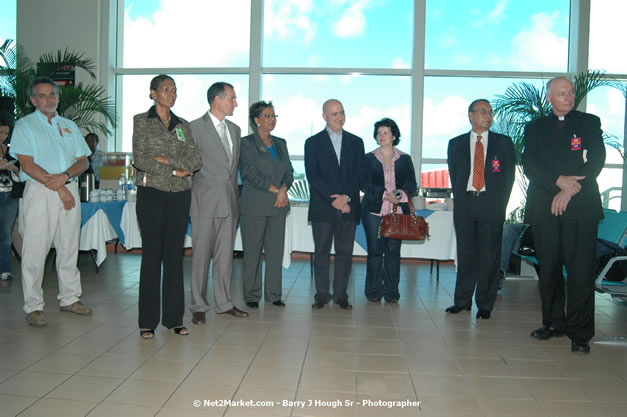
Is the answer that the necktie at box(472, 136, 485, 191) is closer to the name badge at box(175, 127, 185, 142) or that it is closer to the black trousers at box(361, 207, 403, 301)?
the black trousers at box(361, 207, 403, 301)

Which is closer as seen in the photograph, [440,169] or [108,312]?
[108,312]

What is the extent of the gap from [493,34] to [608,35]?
1.82 metres

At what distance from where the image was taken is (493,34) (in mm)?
8031

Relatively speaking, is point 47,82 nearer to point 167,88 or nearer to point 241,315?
point 167,88

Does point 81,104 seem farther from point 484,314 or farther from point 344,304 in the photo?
point 484,314

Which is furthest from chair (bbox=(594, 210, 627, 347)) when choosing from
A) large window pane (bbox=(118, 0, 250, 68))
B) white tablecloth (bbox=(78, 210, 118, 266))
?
large window pane (bbox=(118, 0, 250, 68))

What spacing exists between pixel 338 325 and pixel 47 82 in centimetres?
261

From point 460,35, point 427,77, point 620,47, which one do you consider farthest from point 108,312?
point 620,47

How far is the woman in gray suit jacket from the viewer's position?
3828mm

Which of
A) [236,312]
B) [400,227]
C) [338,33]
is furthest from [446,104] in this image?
[236,312]

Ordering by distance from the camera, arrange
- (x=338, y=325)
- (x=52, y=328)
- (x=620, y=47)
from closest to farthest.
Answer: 1. (x=52, y=328)
2. (x=338, y=325)
3. (x=620, y=47)

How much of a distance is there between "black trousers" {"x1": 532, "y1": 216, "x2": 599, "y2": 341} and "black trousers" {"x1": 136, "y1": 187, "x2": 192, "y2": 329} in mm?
2298

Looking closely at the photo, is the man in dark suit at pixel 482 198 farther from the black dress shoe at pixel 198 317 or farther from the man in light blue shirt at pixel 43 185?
the man in light blue shirt at pixel 43 185

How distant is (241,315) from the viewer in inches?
143
